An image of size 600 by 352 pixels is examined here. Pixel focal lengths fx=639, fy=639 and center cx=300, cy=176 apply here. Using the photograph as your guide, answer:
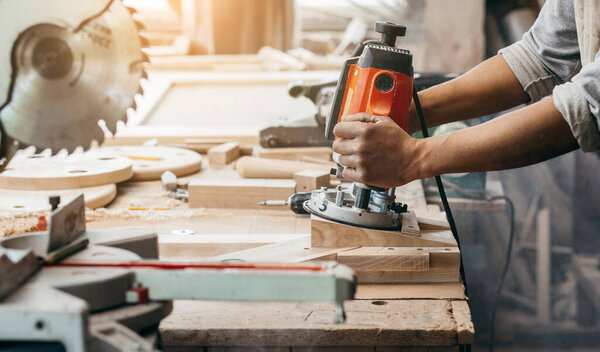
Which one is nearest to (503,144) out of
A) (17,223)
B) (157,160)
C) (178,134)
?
(17,223)

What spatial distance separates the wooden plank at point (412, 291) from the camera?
1.35 meters

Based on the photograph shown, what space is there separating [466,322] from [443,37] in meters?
3.86

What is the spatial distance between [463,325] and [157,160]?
5.08ft

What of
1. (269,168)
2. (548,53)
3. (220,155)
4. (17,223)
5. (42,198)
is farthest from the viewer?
(220,155)

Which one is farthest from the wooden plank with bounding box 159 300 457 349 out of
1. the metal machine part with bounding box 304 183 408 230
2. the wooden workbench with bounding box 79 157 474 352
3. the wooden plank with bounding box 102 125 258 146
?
the wooden plank with bounding box 102 125 258 146

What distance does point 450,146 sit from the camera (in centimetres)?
135

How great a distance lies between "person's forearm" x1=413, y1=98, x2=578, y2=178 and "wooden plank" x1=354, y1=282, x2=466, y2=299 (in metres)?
0.24

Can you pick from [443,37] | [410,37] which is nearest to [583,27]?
[443,37]

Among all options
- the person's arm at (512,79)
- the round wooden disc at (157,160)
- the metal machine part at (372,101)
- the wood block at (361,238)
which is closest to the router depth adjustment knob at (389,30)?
the metal machine part at (372,101)

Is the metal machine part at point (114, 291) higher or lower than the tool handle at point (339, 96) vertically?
lower

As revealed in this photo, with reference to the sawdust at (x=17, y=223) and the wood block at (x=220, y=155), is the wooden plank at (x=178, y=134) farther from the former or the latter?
the sawdust at (x=17, y=223)

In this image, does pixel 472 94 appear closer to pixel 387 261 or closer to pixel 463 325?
pixel 387 261

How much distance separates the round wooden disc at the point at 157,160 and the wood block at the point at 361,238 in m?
0.99

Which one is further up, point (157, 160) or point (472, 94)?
point (472, 94)
